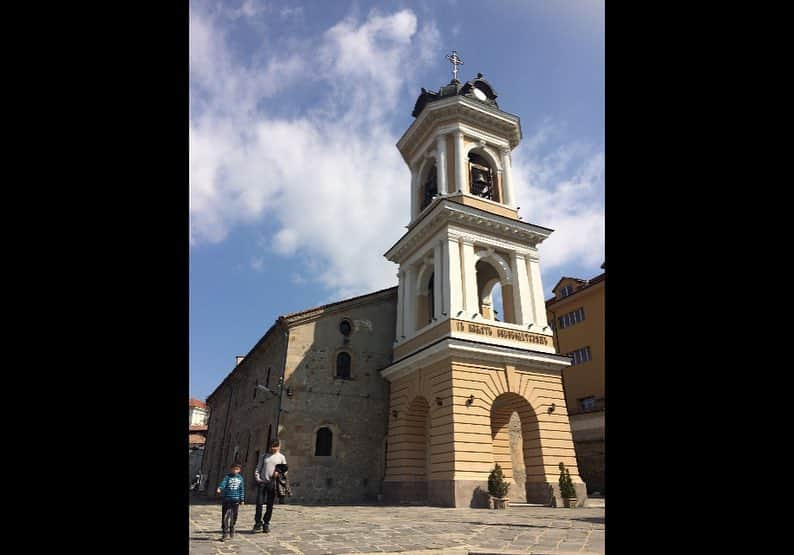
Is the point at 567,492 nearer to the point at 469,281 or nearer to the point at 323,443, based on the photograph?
the point at 469,281

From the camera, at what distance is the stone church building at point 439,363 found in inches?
701

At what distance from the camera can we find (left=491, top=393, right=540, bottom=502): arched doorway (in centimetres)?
1844

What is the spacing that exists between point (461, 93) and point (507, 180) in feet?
15.8

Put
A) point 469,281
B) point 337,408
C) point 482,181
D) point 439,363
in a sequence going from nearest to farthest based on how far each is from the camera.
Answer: point 439,363 → point 469,281 → point 337,408 → point 482,181

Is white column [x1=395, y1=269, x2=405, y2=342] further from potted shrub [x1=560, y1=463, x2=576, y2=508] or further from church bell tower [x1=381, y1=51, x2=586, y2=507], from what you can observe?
potted shrub [x1=560, y1=463, x2=576, y2=508]

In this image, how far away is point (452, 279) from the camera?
63.9 feet

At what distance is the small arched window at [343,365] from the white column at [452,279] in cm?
554

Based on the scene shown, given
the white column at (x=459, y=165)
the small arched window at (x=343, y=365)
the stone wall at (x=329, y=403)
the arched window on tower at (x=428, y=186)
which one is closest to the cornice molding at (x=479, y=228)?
the white column at (x=459, y=165)

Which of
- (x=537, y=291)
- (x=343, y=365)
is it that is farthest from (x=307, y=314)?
(x=537, y=291)

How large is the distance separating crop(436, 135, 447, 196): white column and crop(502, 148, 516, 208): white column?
3.09m

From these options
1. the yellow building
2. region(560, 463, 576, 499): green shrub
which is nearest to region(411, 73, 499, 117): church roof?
the yellow building
